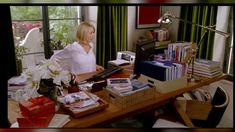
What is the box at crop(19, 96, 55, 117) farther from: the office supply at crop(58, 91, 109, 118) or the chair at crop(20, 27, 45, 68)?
the chair at crop(20, 27, 45, 68)

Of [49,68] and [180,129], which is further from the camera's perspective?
[49,68]

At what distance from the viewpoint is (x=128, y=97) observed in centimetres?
123

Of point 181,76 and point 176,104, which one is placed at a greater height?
point 181,76

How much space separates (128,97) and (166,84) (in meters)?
0.35

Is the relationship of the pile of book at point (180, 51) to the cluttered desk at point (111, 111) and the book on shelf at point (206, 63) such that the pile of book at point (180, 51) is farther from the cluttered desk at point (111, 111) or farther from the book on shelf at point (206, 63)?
the cluttered desk at point (111, 111)

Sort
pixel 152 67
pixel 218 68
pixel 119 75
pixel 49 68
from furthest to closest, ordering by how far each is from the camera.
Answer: pixel 218 68 → pixel 119 75 → pixel 152 67 → pixel 49 68

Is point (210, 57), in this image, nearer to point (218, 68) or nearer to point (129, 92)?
point (218, 68)

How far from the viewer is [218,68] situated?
78.0 inches

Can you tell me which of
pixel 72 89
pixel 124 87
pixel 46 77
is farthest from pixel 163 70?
pixel 46 77

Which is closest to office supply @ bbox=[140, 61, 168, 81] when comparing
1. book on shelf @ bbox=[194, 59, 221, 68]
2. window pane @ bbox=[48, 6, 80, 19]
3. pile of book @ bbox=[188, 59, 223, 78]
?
pile of book @ bbox=[188, 59, 223, 78]

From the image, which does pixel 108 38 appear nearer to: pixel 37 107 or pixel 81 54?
pixel 81 54

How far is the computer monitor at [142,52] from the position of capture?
5.80 feet

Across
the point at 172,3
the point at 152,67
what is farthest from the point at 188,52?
the point at 172,3

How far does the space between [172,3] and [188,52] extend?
175 cm
